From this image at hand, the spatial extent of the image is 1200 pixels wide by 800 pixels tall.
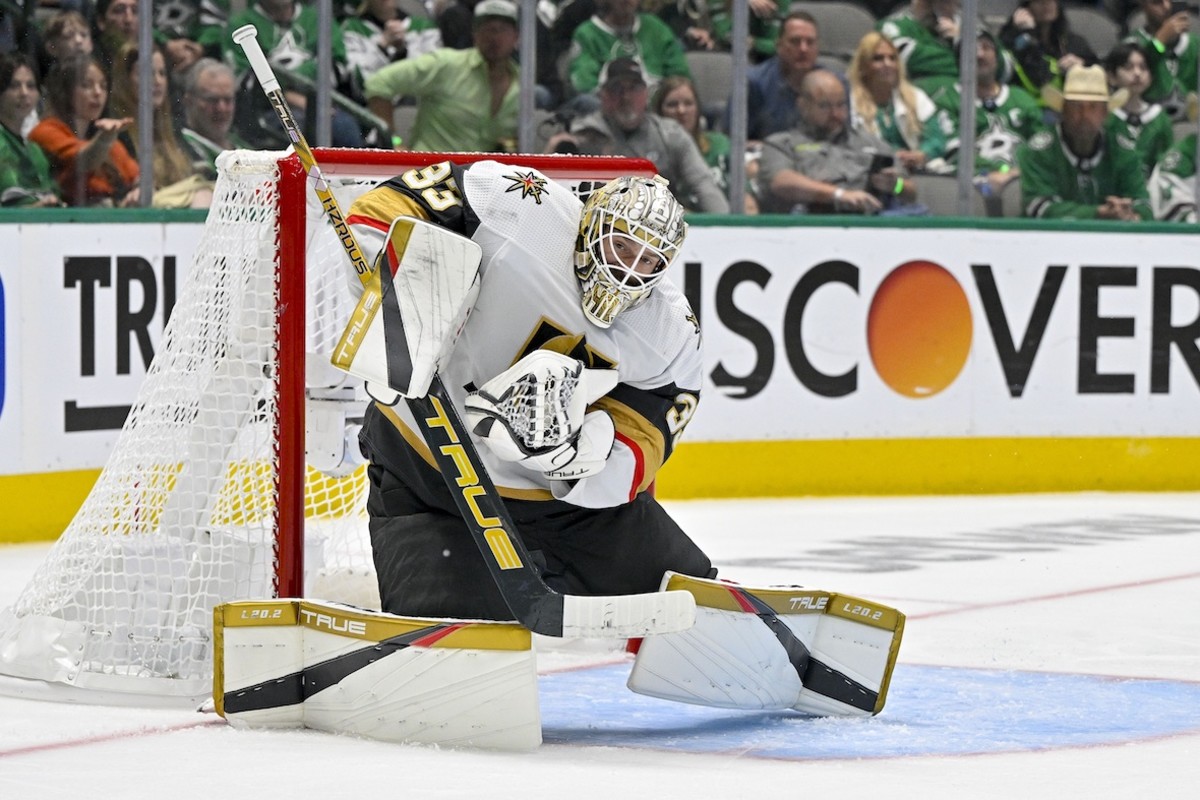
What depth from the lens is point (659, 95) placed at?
6781 mm

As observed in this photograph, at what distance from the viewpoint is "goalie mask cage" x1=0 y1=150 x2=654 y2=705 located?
346cm

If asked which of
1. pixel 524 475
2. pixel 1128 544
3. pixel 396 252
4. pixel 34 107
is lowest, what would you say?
pixel 1128 544

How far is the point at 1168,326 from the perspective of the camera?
7180mm

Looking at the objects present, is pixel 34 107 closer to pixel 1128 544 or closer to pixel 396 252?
pixel 396 252

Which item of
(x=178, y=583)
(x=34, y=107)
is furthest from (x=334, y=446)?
(x=34, y=107)

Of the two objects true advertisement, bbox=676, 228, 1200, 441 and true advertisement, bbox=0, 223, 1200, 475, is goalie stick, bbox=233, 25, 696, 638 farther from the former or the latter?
true advertisement, bbox=676, 228, 1200, 441

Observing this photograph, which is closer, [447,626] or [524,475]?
[447,626]

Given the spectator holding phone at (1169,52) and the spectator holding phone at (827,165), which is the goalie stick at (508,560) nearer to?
the spectator holding phone at (827,165)

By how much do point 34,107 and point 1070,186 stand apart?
3.65 meters

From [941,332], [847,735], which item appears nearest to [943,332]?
[941,332]

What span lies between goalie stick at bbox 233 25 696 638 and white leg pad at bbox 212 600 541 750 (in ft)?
0.38

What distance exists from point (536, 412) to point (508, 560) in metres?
0.24

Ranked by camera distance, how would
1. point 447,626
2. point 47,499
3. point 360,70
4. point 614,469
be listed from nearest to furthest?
point 447,626, point 614,469, point 47,499, point 360,70

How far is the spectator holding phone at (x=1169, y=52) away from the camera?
24.1 feet
